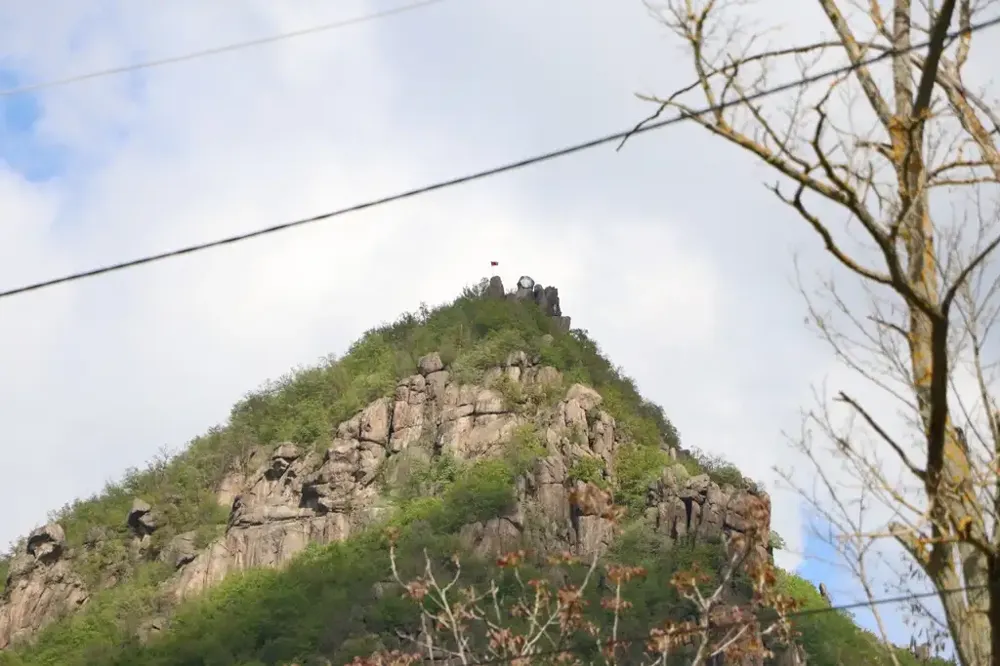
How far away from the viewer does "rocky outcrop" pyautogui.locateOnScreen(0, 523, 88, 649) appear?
5144 cm

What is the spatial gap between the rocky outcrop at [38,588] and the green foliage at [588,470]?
20.8 m

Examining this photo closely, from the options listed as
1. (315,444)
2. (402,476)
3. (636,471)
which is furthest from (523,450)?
(315,444)

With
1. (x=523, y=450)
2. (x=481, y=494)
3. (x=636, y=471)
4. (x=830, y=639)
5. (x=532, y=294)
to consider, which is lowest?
(x=830, y=639)

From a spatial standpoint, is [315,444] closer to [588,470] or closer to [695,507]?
[588,470]

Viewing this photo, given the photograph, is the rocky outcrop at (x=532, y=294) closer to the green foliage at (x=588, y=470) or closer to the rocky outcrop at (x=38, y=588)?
the green foliage at (x=588, y=470)

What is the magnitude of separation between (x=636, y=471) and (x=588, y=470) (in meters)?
3.42

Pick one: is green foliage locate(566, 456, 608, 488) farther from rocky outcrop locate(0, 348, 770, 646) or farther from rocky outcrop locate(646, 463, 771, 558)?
rocky outcrop locate(646, 463, 771, 558)

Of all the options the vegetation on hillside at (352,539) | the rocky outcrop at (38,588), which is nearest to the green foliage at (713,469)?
the vegetation on hillside at (352,539)

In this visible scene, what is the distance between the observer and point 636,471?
49.6m

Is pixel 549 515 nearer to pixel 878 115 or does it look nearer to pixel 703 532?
pixel 703 532

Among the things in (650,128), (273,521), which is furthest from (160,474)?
(650,128)

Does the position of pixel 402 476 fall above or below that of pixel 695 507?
above

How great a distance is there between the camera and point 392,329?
63344mm

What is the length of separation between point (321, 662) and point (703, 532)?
550 inches
